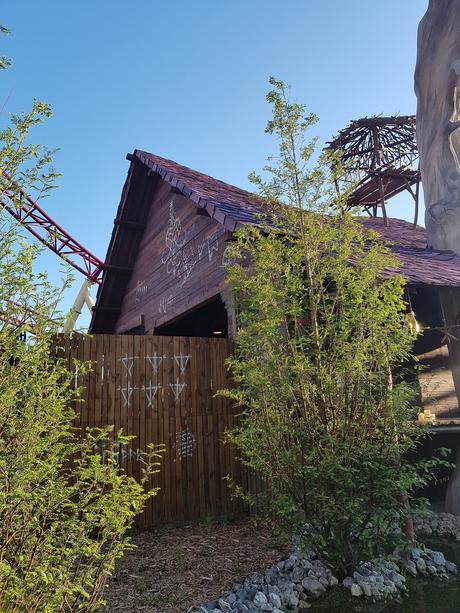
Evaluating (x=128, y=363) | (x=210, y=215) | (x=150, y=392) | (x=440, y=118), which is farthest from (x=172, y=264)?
(x=440, y=118)

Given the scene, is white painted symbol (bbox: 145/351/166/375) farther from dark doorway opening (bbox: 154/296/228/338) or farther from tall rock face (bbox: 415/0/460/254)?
tall rock face (bbox: 415/0/460/254)

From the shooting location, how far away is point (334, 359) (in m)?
3.56

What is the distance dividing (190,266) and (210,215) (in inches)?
87.2

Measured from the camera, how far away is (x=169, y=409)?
17.6ft

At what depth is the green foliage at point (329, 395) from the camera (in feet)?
10.8

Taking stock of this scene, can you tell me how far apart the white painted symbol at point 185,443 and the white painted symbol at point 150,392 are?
1.67ft

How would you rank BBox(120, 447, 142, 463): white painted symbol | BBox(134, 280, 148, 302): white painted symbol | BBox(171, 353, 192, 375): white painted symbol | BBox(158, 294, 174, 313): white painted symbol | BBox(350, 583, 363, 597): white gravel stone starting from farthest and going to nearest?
1. BBox(134, 280, 148, 302): white painted symbol
2. BBox(158, 294, 174, 313): white painted symbol
3. BBox(171, 353, 192, 375): white painted symbol
4. BBox(120, 447, 142, 463): white painted symbol
5. BBox(350, 583, 363, 597): white gravel stone

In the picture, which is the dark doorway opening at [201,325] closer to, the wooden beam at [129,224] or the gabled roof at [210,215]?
the gabled roof at [210,215]

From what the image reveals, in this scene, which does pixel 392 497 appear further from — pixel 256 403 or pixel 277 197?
pixel 277 197

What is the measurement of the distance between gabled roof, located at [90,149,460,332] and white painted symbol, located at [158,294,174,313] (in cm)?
240

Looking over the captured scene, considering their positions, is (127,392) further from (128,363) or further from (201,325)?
(201,325)

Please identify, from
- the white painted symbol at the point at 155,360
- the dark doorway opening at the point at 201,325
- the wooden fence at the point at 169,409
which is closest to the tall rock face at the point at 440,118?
the dark doorway opening at the point at 201,325

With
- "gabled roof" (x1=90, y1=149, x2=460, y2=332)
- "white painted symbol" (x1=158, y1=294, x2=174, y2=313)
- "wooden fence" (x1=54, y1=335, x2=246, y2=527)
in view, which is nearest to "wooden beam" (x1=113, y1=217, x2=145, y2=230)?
"gabled roof" (x1=90, y1=149, x2=460, y2=332)

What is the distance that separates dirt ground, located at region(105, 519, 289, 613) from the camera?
128 inches
